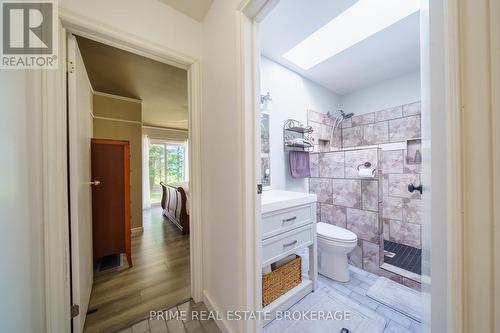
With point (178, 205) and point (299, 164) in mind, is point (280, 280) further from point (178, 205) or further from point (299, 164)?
point (178, 205)

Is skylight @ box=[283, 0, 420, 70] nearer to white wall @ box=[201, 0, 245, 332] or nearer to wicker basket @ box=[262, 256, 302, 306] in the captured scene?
white wall @ box=[201, 0, 245, 332]

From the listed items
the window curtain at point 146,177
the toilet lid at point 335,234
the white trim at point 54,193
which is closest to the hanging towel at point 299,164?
the toilet lid at point 335,234

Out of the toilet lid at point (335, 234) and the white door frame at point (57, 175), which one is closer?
the white door frame at point (57, 175)

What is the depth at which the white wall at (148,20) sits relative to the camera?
44.2 inches

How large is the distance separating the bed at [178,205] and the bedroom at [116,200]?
0.06 feet

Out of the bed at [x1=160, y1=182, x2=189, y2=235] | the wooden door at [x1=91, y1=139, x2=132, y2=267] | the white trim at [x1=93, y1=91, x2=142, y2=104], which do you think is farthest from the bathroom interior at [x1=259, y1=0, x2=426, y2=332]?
the white trim at [x1=93, y1=91, x2=142, y2=104]

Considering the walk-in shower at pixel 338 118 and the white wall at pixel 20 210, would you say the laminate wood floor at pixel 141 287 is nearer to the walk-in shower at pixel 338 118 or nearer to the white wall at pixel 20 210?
the white wall at pixel 20 210

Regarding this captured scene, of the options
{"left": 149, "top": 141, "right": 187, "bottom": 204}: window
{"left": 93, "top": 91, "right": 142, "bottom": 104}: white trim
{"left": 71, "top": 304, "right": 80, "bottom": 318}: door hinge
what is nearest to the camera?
{"left": 71, "top": 304, "right": 80, "bottom": 318}: door hinge

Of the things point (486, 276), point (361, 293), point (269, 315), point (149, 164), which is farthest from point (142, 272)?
point (149, 164)

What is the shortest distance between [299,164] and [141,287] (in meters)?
2.28

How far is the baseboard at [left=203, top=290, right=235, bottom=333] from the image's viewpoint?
46.0 inches

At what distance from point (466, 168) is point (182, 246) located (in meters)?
2.91

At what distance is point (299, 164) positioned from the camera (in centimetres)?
251

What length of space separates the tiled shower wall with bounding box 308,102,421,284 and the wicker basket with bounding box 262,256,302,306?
1023 mm
